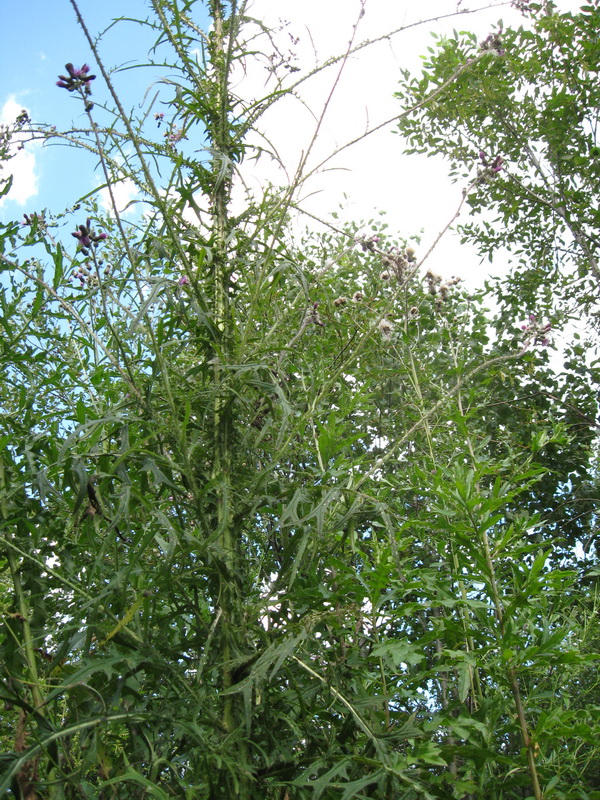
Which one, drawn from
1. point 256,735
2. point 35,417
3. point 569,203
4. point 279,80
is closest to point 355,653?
point 256,735

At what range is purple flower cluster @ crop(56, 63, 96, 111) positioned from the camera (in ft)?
4.29

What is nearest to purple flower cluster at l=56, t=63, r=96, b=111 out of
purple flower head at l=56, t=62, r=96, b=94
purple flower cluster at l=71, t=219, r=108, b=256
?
purple flower head at l=56, t=62, r=96, b=94

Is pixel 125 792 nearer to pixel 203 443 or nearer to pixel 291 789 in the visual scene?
pixel 291 789

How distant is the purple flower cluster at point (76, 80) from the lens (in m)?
1.31

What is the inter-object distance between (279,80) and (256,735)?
1.32 m

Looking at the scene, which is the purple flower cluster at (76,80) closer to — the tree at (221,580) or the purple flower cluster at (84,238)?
the tree at (221,580)

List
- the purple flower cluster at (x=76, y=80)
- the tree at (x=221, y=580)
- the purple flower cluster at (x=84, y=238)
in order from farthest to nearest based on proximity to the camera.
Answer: the purple flower cluster at (x=84, y=238), the purple flower cluster at (x=76, y=80), the tree at (x=221, y=580)

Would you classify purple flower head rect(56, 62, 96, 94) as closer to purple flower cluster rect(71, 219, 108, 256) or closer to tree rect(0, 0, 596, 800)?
tree rect(0, 0, 596, 800)

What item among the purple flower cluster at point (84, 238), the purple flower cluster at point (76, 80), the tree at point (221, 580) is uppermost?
the purple flower cluster at point (76, 80)

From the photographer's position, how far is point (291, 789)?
1.07 m

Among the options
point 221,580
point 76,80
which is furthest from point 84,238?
point 221,580

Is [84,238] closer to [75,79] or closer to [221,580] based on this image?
[75,79]

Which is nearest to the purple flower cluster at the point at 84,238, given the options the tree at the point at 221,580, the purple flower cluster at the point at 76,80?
the tree at the point at 221,580

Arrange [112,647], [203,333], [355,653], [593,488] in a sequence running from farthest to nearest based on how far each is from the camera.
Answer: [593,488] → [203,333] → [355,653] → [112,647]
